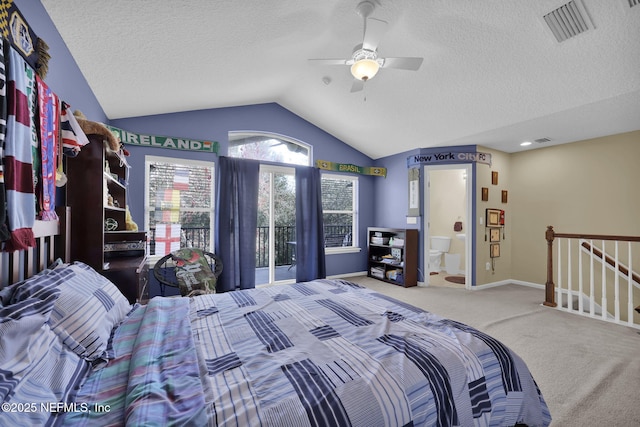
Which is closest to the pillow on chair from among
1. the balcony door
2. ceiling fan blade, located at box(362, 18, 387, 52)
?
the balcony door

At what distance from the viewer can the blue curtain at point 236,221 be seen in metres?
3.86

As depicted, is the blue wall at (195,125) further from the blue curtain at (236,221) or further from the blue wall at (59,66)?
→ the blue curtain at (236,221)

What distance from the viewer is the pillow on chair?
121 inches

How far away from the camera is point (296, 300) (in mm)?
1872

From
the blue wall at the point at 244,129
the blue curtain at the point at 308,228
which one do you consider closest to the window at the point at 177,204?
the blue wall at the point at 244,129

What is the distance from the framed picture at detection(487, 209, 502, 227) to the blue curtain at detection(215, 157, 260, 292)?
3.86 meters

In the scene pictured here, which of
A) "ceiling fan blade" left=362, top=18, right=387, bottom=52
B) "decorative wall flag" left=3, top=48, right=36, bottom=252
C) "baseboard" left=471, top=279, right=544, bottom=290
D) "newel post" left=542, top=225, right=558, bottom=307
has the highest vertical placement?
"ceiling fan blade" left=362, top=18, right=387, bottom=52

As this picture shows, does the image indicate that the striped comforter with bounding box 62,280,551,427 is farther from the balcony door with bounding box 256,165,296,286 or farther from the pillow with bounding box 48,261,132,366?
the balcony door with bounding box 256,165,296,286

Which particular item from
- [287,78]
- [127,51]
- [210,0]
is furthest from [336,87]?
[127,51]

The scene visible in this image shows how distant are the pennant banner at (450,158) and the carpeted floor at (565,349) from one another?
7.02 ft

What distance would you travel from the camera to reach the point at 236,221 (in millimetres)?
3982

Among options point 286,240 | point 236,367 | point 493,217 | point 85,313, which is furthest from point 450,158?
point 85,313

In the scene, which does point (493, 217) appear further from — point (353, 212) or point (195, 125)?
point (195, 125)

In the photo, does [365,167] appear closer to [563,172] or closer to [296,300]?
[563,172]
